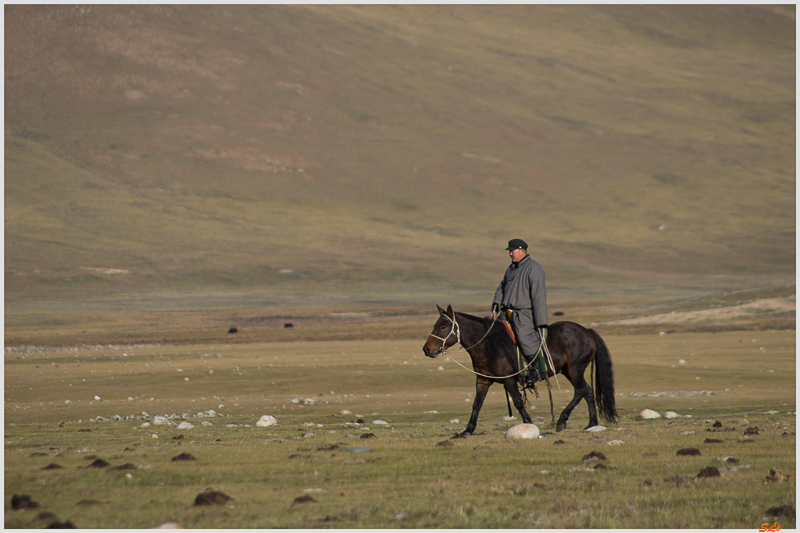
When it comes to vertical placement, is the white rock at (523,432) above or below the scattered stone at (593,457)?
below

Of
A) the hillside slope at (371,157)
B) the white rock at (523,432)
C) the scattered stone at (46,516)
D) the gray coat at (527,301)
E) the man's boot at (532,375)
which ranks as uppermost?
the hillside slope at (371,157)

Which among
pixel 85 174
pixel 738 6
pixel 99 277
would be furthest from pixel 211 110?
pixel 738 6

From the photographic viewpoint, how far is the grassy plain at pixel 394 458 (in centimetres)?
644

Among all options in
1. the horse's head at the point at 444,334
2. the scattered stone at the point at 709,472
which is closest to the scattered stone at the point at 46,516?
the scattered stone at the point at 709,472

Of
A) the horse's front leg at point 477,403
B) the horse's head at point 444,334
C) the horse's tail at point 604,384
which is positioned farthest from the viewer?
the horse's tail at point 604,384

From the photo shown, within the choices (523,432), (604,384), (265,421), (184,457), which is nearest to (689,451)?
(523,432)

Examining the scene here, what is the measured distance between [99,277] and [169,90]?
190 ft

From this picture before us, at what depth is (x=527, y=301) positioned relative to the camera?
11.9 metres

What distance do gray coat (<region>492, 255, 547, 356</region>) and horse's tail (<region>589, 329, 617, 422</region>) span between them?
118 cm

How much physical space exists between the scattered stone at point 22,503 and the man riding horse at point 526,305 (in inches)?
266

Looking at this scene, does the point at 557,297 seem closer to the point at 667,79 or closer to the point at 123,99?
the point at 123,99

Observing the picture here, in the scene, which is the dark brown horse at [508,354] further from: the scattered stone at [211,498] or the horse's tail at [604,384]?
the scattered stone at [211,498]

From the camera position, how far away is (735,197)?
10688 cm

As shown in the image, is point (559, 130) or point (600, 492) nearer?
point (600, 492)
